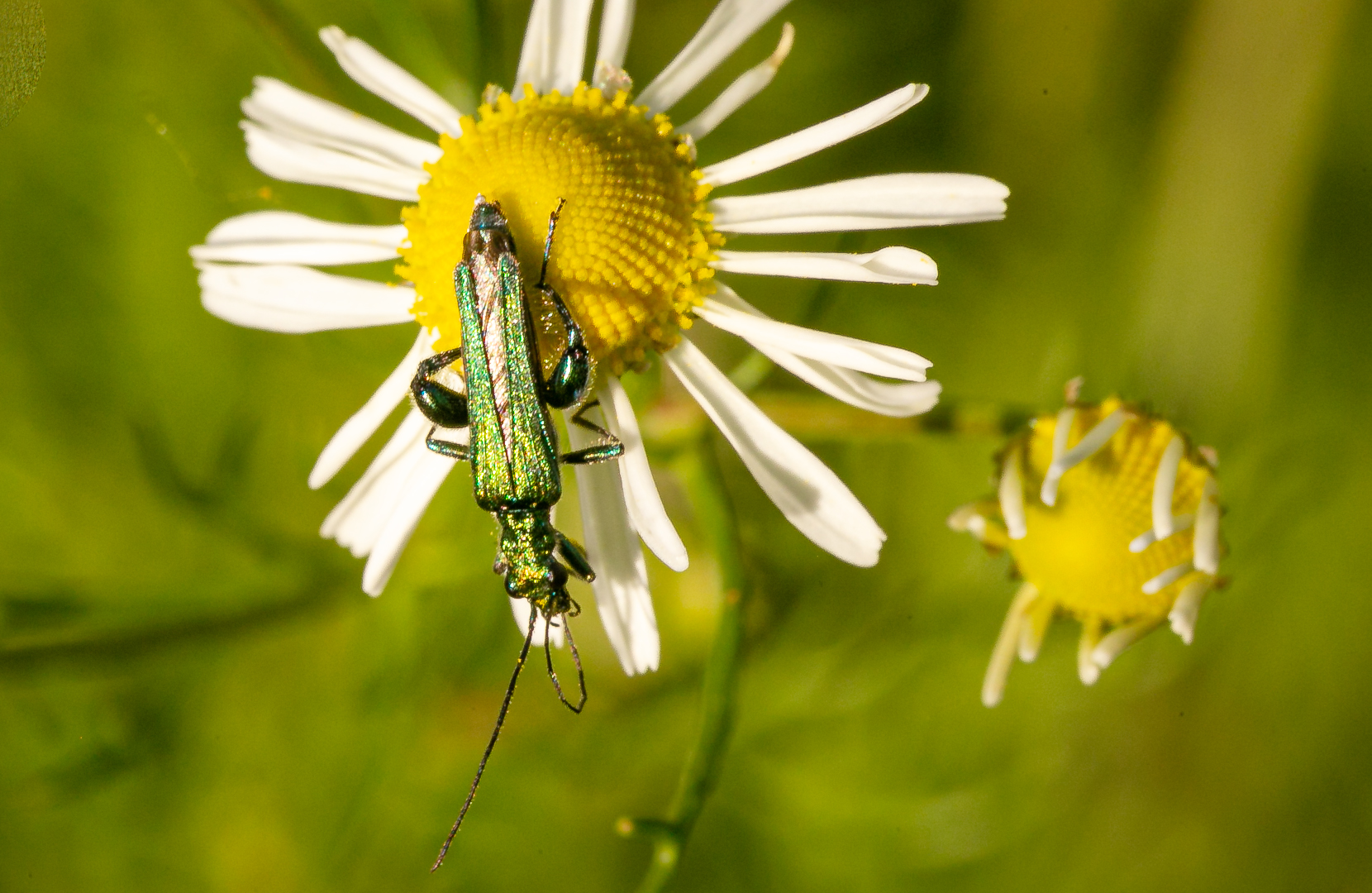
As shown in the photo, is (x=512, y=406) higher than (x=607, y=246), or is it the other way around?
(x=607, y=246)

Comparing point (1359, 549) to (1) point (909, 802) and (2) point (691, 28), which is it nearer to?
(1) point (909, 802)

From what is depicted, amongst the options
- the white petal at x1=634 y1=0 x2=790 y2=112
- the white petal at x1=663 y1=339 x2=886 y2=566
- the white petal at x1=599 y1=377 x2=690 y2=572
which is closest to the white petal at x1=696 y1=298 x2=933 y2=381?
the white petal at x1=663 y1=339 x2=886 y2=566

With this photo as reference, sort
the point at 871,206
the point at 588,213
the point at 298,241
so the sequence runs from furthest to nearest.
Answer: the point at 298,241 < the point at 871,206 < the point at 588,213

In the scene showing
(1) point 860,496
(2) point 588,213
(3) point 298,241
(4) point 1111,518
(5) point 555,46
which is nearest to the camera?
(2) point 588,213

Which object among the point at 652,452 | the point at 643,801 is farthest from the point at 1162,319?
the point at 643,801

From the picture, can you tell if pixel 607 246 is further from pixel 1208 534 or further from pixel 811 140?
pixel 1208 534

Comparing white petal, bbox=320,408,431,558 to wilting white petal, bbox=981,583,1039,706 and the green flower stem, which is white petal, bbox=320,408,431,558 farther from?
wilting white petal, bbox=981,583,1039,706

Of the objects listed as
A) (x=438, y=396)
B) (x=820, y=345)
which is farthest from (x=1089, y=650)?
(x=438, y=396)

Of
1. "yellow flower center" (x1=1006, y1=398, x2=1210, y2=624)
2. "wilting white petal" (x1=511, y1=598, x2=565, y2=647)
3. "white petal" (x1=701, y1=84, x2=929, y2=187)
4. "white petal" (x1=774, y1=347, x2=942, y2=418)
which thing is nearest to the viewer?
"white petal" (x1=701, y1=84, x2=929, y2=187)
